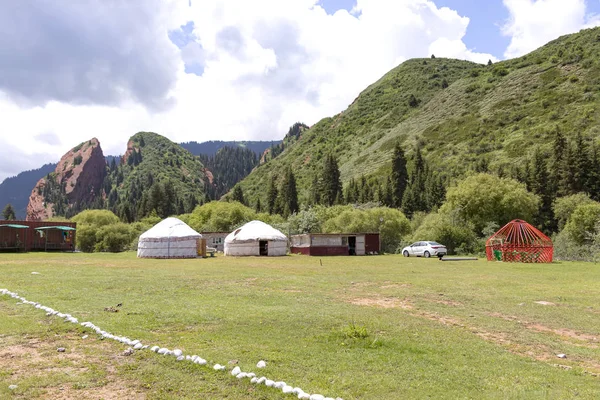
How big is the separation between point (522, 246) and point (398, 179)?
156 feet

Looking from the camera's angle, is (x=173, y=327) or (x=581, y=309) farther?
Result: (x=581, y=309)

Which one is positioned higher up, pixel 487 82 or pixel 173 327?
pixel 487 82

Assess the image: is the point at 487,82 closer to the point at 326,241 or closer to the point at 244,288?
the point at 326,241

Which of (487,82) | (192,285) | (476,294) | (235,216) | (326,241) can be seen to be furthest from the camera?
(487,82)

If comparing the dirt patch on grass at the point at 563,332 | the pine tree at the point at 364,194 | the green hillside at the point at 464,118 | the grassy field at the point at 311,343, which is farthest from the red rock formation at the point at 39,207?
the dirt patch on grass at the point at 563,332

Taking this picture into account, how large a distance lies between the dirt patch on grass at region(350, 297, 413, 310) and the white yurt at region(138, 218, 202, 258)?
1111 inches

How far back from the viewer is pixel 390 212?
51812 millimetres

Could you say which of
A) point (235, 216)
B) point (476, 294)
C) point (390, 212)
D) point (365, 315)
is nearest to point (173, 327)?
point (365, 315)

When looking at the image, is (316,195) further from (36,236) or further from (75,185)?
(75,185)

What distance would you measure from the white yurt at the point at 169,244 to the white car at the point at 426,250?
19.8 m

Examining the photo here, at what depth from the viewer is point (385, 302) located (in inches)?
486

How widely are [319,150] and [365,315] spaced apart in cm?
12388

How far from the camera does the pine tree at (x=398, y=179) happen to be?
3014 inches

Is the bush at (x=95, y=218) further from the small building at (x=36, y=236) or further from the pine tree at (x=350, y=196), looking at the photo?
the pine tree at (x=350, y=196)
